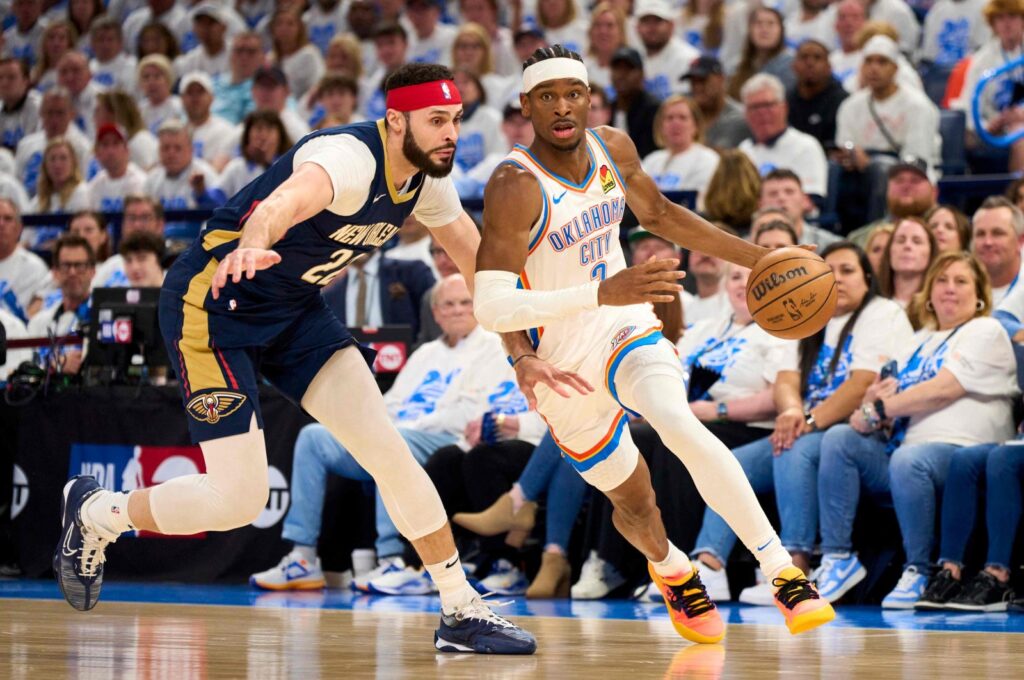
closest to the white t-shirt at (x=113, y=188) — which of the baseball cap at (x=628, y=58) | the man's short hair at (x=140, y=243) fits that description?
the man's short hair at (x=140, y=243)

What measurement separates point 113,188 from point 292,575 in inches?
227

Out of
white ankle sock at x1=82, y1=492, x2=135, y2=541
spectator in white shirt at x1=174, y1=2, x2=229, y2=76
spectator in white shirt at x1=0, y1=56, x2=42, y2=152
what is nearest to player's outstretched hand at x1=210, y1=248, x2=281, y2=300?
white ankle sock at x1=82, y1=492, x2=135, y2=541

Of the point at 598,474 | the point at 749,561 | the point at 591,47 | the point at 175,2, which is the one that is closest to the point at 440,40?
the point at 591,47

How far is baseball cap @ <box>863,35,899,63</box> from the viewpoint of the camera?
1032cm

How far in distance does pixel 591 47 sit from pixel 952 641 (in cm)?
819

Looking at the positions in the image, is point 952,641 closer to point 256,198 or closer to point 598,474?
point 598,474

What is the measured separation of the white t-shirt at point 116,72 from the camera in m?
15.9

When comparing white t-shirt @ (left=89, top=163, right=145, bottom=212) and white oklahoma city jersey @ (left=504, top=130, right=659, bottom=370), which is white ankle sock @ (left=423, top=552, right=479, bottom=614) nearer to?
white oklahoma city jersey @ (left=504, top=130, right=659, bottom=370)

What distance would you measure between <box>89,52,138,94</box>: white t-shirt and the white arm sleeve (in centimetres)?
1172

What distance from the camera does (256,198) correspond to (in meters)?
4.99

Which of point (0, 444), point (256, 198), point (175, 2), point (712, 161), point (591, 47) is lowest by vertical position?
point (0, 444)

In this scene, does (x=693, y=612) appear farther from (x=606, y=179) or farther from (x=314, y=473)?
(x=314, y=473)

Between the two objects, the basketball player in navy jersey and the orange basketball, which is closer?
the basketball player in navy jersey

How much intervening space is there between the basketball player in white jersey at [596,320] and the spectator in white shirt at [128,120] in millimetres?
8996
